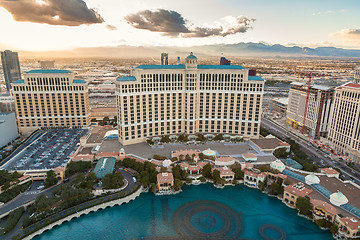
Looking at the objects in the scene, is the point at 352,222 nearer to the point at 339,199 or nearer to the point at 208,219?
the point at 339,199

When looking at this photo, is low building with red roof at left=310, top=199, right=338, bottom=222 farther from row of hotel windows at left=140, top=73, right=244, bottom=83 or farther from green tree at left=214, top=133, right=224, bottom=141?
row of hotel windows at left=140, top=73, right=244, bottom=83

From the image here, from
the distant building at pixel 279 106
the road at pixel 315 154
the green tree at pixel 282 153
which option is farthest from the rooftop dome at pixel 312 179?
the distant building at pixel 279 106

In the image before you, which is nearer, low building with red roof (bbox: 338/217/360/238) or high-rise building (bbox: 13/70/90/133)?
low building with red roof (bbox: 338/217/360/238)

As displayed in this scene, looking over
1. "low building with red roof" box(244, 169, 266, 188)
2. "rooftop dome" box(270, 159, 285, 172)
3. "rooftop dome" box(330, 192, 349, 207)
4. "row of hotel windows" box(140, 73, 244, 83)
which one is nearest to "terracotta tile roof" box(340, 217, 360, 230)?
"rooftop dome" box(330, 192, 349, 207)

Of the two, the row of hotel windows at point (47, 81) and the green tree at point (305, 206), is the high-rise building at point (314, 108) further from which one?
the row of hotel windows at point (47, 81)

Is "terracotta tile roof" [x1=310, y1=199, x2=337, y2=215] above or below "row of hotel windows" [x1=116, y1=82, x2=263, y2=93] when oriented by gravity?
below

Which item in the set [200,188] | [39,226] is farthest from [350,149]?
[39,226]

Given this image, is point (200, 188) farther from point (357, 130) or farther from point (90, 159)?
point (357, 130)
